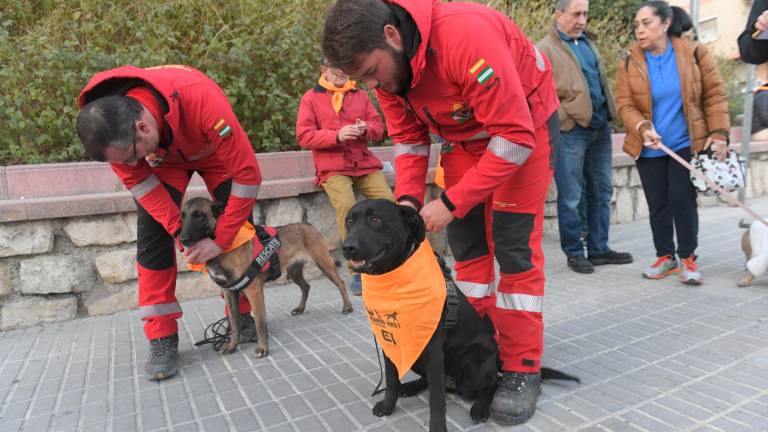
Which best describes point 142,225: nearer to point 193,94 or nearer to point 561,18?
point 193,94

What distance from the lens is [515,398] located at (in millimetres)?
2521

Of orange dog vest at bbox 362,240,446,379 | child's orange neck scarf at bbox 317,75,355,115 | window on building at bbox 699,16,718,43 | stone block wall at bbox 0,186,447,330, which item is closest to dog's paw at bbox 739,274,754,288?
orange dog vest at bbox 362,240,446,379

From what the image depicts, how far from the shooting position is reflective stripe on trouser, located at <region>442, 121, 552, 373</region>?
251 centimetres

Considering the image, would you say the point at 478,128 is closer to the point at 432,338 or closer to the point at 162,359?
the point at 432,338

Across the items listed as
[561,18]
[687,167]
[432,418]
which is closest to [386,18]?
[432,418]

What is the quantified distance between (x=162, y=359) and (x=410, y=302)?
192 centimetres

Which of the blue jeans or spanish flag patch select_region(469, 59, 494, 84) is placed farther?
the blue jeans

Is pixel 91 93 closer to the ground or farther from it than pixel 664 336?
farther from it

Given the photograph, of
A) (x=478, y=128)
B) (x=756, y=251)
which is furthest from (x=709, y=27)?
(x=478, y=128)

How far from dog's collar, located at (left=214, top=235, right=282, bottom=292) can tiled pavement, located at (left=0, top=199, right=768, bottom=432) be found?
1.65 feet

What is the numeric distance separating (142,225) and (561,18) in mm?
4315

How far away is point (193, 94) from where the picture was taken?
304 cm

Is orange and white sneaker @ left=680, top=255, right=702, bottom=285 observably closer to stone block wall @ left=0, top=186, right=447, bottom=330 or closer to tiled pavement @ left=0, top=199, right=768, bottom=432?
tiled pavement @ left=0, top=199, right=768, bottom=432

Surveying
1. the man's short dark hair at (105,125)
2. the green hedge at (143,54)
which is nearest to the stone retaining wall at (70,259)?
the green hedge at (143,54)
